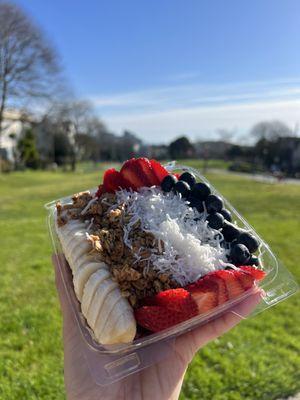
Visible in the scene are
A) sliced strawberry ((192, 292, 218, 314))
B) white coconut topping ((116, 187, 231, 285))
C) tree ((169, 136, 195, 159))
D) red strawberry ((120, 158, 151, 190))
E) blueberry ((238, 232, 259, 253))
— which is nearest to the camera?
sliced strawberry ((192, 292, 218, 314))

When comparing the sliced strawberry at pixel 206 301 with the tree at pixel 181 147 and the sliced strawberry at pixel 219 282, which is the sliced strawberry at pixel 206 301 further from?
the tree at pixel 181 147

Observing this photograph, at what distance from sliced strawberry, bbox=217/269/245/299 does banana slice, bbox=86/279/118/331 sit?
0.50 m

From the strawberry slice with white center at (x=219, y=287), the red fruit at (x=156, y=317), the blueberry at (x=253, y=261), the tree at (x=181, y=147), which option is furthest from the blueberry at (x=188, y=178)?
the tree at (x=181, y=147)

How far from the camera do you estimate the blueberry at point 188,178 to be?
2357mm

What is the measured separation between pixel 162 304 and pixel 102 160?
250ft

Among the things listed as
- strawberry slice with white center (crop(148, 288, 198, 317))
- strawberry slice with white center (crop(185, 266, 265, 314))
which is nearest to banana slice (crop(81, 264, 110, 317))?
strawberry slice with white center (crop(148, 288, 198, 317))

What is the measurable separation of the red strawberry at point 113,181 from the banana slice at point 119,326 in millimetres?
970

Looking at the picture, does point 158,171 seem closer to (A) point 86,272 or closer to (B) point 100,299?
(A) point 86,272

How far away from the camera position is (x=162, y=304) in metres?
1.52

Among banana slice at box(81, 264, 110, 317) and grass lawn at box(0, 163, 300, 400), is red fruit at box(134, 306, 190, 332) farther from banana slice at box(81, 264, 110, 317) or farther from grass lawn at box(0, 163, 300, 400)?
grass lawn at box(0, 163, 300, 400)

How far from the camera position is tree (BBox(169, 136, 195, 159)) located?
56938 mm

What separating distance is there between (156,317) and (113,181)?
109 centimetres

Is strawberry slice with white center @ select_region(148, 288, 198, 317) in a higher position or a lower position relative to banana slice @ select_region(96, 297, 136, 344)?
higher

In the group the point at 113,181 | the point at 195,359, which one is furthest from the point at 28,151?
the point at 113,181
